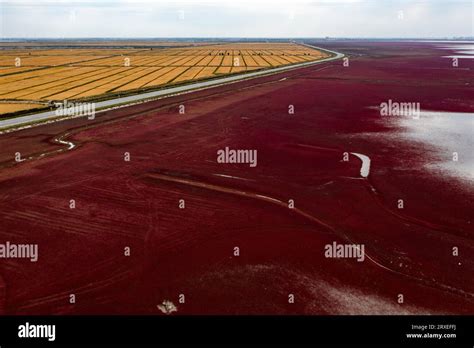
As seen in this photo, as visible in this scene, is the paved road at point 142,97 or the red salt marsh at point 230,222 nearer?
the red salt marsh at point 230,222

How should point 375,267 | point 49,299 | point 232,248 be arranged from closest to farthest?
point 49,299, point 375,267, point 232,248

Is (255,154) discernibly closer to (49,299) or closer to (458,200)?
(458,200)

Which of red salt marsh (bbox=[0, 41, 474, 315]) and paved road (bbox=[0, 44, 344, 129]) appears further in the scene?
paved road (bbox=[0, 44, 344, 129])

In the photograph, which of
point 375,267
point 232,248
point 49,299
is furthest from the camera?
point 232,248

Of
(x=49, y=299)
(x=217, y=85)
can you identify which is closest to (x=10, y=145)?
(x=49, y=299)

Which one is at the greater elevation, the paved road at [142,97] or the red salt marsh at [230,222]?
the paved road at [142,97]

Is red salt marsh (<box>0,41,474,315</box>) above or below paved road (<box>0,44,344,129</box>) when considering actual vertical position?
below

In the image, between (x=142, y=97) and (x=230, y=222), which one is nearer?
(x=230, y=222)

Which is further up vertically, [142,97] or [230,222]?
[142,97]
